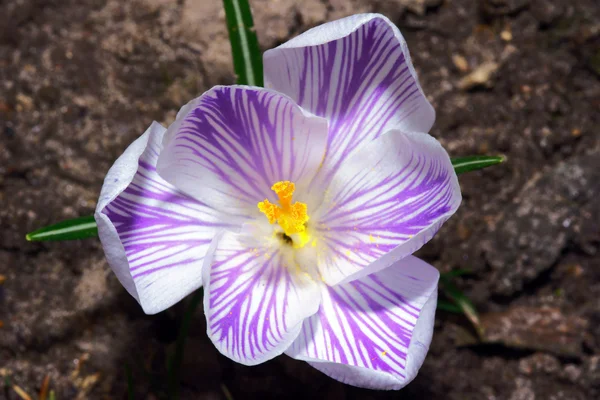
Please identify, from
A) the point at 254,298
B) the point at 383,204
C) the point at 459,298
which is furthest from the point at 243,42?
the point at 459,298

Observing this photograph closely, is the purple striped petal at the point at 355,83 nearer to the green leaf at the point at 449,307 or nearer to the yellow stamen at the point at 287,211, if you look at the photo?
the yellow stamen at the point at 287,211

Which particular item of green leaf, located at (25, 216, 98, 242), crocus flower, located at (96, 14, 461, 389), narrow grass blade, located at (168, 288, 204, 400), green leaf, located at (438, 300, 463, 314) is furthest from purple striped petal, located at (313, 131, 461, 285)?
green leaf, located at (438, 300, 463, 314)

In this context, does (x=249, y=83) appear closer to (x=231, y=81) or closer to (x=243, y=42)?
(x=243, y=42)

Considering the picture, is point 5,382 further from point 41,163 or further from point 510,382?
point 510,382

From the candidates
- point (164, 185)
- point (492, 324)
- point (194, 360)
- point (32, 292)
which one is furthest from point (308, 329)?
point (32, 292)

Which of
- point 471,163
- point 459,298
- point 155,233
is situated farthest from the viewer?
point 459,298

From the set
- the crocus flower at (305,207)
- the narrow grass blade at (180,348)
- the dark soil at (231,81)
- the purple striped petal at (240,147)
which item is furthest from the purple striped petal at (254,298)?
the dark soil at (231,81)
